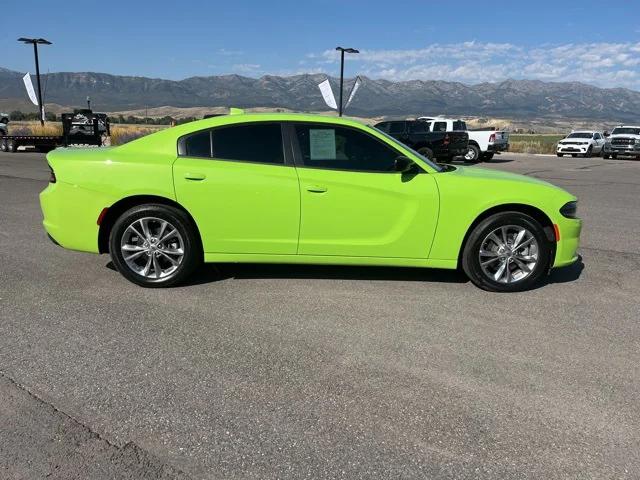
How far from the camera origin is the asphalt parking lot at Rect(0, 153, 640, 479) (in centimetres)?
259

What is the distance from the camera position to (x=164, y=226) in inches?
193

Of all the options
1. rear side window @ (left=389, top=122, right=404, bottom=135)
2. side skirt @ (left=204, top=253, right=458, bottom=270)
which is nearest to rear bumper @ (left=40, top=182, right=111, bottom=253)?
side skirt @ (left=204, top=253, right=458, bottom=270)

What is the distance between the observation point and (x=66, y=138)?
24.0m

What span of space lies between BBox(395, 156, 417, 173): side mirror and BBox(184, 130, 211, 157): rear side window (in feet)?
5.63

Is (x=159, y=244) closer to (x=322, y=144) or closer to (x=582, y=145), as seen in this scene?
(x=322, y=144)

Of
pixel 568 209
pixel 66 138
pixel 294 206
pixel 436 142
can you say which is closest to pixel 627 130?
pixel 436 142

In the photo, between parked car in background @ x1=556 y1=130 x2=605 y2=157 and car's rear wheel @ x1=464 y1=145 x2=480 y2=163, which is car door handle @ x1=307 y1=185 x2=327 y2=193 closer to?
car's rear wheel @ x1=464 y1=145 x2=480 y2=163

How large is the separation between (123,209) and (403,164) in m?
2.60

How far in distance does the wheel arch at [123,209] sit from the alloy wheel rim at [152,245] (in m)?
0.17

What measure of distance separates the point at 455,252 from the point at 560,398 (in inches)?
77.8

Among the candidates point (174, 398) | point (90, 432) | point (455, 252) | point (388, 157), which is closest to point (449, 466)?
point (174, 398)

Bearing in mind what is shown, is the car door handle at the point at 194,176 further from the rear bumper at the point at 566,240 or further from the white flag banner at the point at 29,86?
the white flag banner at the point at 29,86

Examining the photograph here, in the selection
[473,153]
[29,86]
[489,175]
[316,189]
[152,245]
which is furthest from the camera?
[29,86]

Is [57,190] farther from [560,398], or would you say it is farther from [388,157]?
[560,398]
